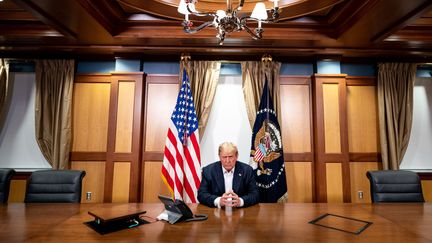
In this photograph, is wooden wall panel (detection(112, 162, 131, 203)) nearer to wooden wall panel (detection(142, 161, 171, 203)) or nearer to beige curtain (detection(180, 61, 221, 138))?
wooden wall panel (detection(142, 161, 171, 203))

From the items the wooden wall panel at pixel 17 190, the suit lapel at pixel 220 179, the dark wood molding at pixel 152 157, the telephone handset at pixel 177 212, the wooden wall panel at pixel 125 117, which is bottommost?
the wooden wall panel at pixel 17 190

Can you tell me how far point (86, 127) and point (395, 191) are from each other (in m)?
4.06

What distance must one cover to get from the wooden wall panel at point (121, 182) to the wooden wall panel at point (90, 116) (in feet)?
1.44

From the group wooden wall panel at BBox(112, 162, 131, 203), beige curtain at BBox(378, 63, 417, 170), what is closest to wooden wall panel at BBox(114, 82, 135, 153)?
wooden wall panel at BBox(112, 162, 131, 203)

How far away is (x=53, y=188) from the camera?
97.6 inches

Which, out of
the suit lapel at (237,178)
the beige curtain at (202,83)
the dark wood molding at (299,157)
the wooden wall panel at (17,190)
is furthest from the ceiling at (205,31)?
the wooden wall panel at (17,190)

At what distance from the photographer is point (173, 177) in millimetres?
3518

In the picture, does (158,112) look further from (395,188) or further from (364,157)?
(364,157)

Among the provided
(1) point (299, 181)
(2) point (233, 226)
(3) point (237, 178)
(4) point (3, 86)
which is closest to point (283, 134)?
(1) point (299, 181)

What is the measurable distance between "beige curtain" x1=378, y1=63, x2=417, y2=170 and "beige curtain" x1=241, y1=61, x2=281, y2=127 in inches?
62.9

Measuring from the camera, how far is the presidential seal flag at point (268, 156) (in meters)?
3.70

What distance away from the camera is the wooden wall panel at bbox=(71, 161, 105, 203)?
13.1 feet

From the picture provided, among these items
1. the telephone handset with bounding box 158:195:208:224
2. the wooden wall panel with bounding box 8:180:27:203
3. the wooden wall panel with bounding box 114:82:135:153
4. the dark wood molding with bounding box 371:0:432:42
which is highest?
the dark wood molding with bounding box 371:0:432:42

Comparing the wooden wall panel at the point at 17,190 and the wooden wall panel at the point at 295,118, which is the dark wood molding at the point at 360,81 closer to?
the wooden wall panel at the point at 295,118
